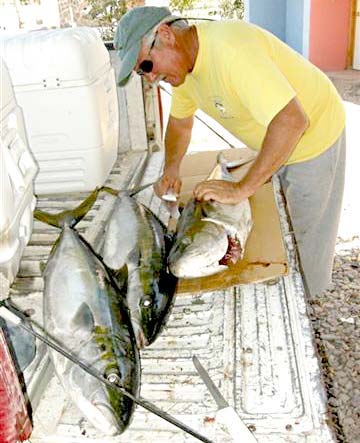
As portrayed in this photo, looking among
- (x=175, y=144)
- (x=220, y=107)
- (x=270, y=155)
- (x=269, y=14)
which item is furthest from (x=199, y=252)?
(x=269, y=14)

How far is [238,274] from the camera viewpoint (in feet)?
6.24

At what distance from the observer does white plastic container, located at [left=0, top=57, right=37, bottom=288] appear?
70.2 inches

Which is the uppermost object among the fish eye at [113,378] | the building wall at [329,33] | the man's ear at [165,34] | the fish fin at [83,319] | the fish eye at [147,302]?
the man's ear at [165,34]

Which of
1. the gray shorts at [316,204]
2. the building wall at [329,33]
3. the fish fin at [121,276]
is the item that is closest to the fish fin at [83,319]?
the fish fin at [121,276]

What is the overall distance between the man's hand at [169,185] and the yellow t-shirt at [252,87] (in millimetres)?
363

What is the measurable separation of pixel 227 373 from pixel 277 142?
1.02 metres

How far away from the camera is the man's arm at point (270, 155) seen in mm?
2100

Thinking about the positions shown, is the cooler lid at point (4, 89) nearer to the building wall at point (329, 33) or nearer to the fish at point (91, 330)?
the fish at point (91, 330)

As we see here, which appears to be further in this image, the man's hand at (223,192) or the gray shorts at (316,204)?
the gray shorts at (316,204)

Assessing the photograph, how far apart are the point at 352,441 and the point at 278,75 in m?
1.69

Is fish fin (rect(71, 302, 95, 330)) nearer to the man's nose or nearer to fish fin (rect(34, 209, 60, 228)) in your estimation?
fish fin (rect(34, 209, 60, 228))

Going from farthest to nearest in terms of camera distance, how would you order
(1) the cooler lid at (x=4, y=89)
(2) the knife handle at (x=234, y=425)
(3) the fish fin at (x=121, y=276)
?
(1) the cooler lid at (x=4, y=89) < (3) the fish fin at (x=121, y=276) < (2) the knife handle at (x=234, y=425)

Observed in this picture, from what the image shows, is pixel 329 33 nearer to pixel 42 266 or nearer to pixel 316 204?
pixel 316 204

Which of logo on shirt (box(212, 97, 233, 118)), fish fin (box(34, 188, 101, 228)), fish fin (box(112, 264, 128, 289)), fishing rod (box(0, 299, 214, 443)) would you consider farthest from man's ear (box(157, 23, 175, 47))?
fishing rod (box(0, 299, 214, 443))
